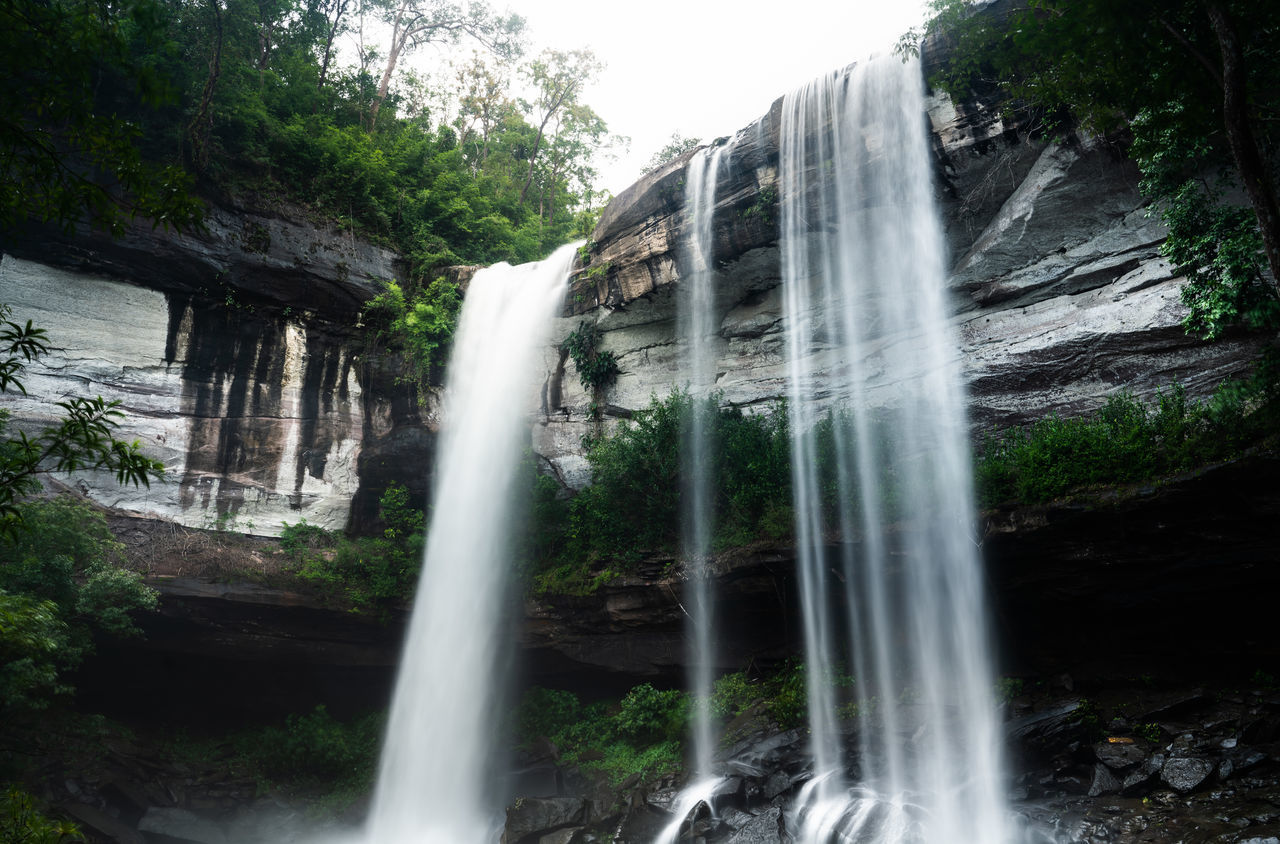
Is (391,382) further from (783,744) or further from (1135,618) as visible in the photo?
(1135,618)

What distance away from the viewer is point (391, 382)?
17.0 m

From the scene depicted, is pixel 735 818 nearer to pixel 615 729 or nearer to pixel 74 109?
pixel 615 729

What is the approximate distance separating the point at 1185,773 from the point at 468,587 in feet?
38.6

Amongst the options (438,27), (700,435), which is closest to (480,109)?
(438,27)

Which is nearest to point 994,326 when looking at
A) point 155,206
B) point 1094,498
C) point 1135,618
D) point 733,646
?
point 1094,498

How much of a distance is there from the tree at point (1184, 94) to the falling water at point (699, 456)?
5.06 meters

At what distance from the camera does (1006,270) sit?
1269 cm

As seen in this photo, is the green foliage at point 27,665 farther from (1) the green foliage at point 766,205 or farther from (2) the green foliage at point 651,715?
(1) the green foliage at point 766,205

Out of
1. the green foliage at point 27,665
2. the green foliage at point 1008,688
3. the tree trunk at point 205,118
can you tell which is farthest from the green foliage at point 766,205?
the green foliage at point 27,665

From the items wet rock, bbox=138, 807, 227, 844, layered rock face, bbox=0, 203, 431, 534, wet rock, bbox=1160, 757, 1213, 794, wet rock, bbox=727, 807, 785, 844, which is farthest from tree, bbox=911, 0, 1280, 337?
wet rock, bbox=138, 807, 227, 844

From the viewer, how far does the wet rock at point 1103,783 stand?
831 centimetres

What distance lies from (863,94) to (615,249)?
6027mm

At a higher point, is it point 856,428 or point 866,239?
point 866,239

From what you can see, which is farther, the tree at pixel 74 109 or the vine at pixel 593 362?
the vine at pixel 593 362
